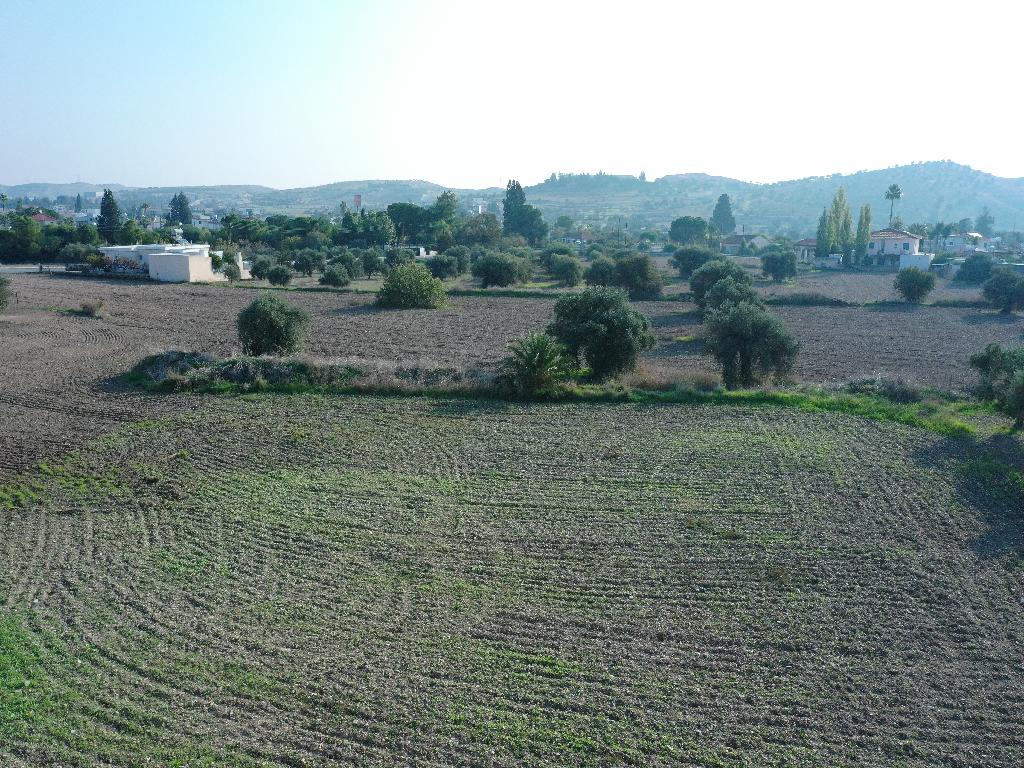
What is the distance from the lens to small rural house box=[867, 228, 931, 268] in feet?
301

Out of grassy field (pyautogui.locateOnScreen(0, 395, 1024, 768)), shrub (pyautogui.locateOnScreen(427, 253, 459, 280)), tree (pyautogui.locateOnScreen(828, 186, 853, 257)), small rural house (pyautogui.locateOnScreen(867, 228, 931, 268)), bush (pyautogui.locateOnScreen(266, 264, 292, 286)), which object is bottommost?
grassy field (pyautogui.locateOnScreen(0, 395, 1024, 768))

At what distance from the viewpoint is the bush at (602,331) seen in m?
25.1

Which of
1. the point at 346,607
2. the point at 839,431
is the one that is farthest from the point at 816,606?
the point at 839,431

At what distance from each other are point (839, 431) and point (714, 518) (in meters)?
7.07

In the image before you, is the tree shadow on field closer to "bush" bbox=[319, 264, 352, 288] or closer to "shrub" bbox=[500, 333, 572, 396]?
"shrub" bbox=[500, 333, 572, 396]

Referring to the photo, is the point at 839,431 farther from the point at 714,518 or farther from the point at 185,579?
the point at 185,579

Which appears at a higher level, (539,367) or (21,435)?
(539,367)

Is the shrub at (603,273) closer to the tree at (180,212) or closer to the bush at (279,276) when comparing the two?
the bush at (279,276)

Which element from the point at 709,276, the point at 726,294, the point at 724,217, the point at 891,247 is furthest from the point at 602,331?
the point at 724,217

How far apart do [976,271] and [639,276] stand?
37.3m

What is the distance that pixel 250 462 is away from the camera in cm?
1741

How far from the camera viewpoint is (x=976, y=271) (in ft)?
233

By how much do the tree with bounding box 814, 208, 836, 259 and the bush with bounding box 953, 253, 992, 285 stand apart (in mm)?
25997

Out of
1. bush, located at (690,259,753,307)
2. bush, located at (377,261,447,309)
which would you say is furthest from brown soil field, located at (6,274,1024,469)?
bush, located at (690,259,753,307)
